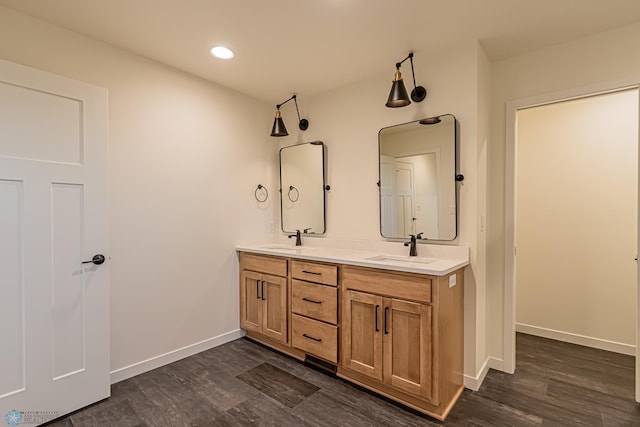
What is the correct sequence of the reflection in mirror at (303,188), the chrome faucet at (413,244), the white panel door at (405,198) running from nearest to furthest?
the chrome faucet at (413,244) → the white panel door at (405,198) → the reflection in mirror at (303,188)

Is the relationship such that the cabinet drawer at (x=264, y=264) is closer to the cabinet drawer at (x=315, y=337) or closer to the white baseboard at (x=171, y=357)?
the cabinet drawer at (x=315, y=337)

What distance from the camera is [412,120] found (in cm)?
260

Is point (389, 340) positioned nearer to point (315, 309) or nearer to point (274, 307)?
point (315, 309)

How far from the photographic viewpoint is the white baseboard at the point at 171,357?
7.85 ft

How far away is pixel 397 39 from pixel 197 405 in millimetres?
2903

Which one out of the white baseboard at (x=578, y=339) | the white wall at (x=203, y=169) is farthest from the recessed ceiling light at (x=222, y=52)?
the white baseboard at (x=578, y=339)

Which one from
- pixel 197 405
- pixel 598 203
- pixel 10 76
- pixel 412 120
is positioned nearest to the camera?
pixel 10 76

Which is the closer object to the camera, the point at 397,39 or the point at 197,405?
the point at 197,405

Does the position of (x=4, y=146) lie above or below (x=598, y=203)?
above

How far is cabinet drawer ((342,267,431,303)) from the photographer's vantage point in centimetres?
196

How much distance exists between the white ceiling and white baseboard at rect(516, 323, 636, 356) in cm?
273

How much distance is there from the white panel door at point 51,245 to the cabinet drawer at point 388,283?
1716 mm

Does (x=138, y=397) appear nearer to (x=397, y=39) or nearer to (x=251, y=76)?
(x=251, y=76)

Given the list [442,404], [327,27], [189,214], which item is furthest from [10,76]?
[442,404]
